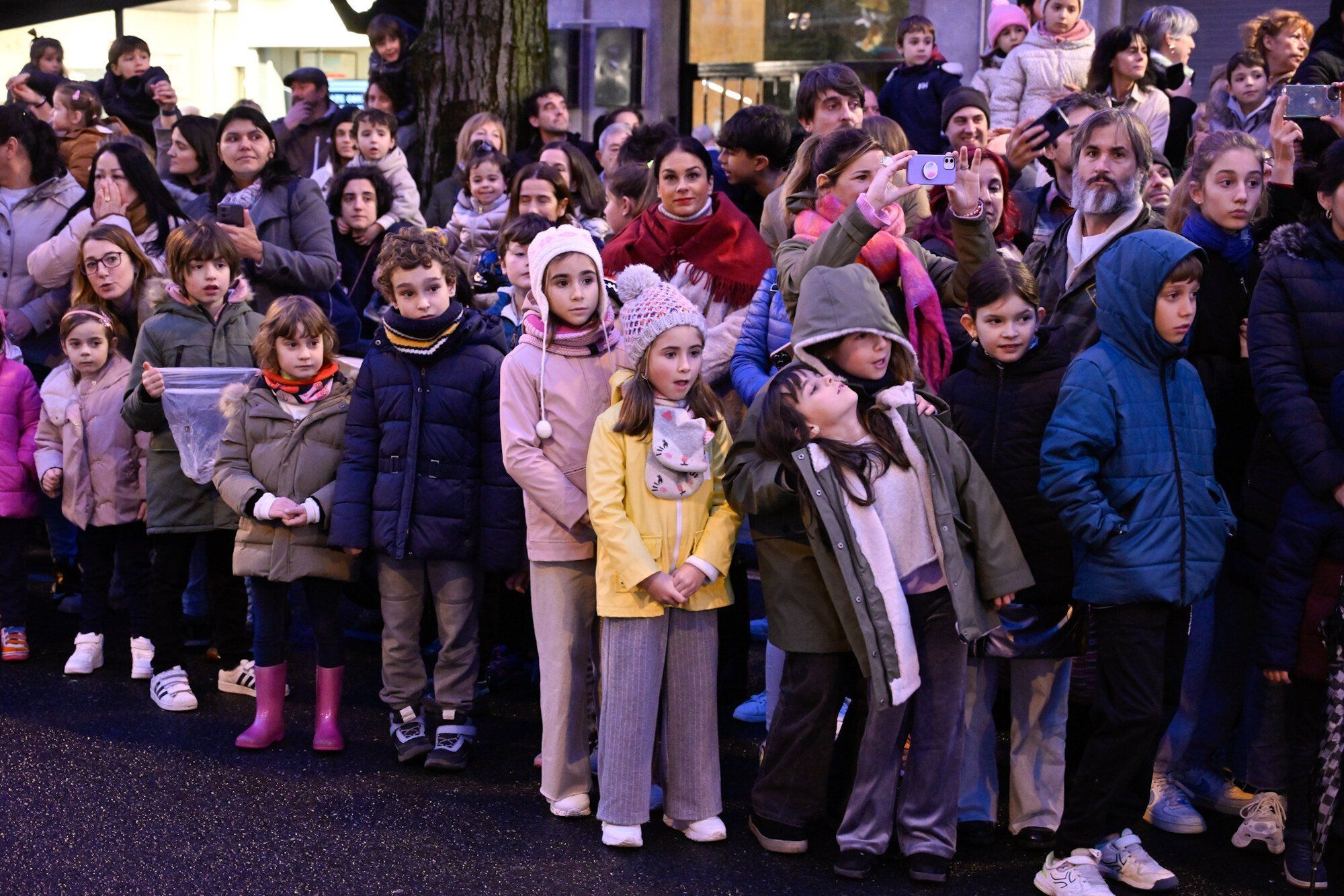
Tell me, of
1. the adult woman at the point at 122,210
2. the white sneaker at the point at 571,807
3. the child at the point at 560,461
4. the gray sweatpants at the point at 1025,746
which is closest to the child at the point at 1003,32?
the child at the point at 560,461

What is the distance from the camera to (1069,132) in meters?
5.67

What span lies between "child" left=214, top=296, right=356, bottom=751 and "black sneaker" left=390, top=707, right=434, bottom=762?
23cm

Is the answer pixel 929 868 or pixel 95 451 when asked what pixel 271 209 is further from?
pixel 929 868

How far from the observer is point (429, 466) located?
5.14 metres

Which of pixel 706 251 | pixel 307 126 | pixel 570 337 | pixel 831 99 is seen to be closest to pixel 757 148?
pixel 831 99

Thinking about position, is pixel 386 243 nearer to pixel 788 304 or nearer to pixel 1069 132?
pixel 788 304

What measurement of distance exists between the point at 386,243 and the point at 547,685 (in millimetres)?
1735

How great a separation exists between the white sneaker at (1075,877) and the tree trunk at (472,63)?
20.7 ft

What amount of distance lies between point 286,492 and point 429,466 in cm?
64

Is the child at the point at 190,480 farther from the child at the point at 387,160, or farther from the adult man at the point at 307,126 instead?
the adult man at the point at 307,126

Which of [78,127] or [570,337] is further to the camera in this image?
[78,127]

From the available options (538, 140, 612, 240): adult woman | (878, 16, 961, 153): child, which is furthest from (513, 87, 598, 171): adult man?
(878, 16, 961, 153): child

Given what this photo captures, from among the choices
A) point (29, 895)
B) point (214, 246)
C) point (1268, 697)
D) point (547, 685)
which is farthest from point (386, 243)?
point (1268, 697)

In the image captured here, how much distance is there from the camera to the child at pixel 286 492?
5332 millimetres
